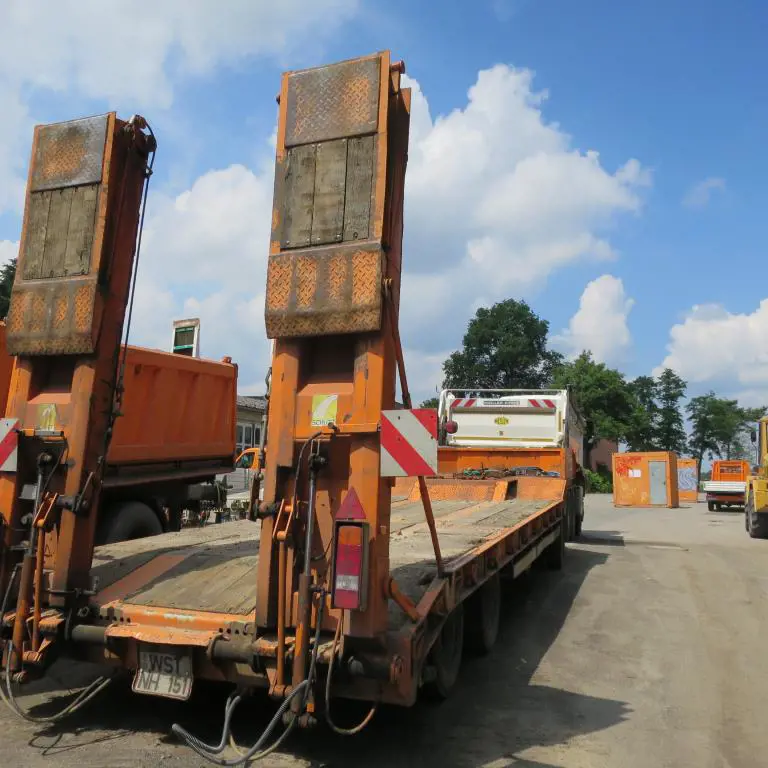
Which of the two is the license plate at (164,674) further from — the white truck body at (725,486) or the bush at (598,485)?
the bush at (598,485)

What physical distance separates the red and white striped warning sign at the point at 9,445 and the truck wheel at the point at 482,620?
3392 millimetres

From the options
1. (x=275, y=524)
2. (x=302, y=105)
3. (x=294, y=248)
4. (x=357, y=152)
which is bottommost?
(x=275, y=524)

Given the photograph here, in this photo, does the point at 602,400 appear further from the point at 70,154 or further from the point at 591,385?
the point at 70,154

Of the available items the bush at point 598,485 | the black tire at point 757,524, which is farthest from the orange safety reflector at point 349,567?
the bush at point 598,485

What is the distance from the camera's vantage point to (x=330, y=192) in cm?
393

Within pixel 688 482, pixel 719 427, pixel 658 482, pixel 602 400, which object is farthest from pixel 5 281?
pixel 719 427

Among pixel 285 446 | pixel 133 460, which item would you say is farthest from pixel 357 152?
pixel 133 460

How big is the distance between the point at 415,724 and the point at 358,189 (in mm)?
3234

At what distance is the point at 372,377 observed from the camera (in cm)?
370

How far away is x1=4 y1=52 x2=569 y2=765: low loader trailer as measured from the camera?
342cm

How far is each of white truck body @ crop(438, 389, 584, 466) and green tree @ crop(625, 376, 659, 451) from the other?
4131 cm

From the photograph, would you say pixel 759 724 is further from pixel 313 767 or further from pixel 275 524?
pixel 275 524

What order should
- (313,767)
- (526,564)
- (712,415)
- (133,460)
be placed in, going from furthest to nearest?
(712,415) < (133,460) < (526,564) < (313,767)

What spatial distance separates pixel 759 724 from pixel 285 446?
11.6ft
